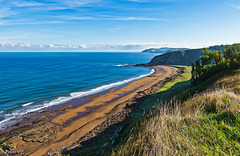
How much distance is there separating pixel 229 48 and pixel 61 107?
1328 inches

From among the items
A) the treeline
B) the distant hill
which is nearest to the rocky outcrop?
the distant hill

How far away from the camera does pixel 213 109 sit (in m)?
7.82

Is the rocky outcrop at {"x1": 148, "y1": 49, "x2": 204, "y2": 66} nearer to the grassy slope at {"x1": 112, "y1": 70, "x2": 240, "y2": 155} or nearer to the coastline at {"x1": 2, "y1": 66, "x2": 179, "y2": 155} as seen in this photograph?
the coastline at {"x1": 2, "y1": 66, "x2": 179, "y2": 155}

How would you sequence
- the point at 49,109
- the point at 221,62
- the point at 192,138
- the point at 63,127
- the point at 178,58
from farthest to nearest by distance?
the point at 178,58
the point at 49,109
the point at 221,62
the point at 63,127
the point at 192,138

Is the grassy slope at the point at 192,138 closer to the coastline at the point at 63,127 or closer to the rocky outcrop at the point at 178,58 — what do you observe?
the coastline at the point at 63,127

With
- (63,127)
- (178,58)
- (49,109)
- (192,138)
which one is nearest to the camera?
(192,138)

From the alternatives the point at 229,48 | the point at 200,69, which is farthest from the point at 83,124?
the point at 229,48

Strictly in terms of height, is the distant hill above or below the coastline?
above

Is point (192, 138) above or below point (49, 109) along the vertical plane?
above

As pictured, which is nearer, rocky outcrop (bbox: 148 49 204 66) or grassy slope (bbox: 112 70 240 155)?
grassy slope (bbox: 112 70 240 155)

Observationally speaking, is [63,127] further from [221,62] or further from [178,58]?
[178,58]

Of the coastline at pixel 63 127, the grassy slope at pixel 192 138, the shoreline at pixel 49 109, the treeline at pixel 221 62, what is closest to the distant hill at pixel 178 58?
the treeline at pixel 221 62

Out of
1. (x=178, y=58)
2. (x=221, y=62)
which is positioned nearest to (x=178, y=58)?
(x=178, y=58)

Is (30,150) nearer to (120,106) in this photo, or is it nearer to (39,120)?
(39,120)
